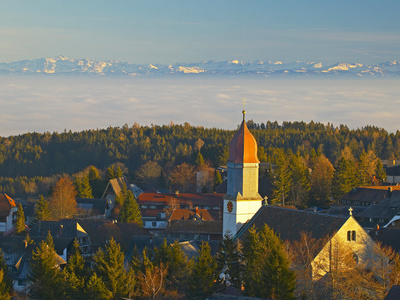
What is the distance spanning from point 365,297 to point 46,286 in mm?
20810

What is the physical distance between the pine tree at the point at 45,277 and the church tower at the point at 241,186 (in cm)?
1526

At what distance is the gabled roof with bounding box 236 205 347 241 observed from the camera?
56.4m

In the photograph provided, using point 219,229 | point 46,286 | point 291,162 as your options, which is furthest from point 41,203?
point 46,286

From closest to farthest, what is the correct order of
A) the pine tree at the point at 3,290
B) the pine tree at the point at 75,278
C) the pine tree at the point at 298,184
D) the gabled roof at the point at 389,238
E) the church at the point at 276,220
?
the pine tree at the point at 3,290
the church at the point at 276,220
the pine tree at the point at 75,278
the gabled roof at the point at 389,238
the pine tree at the point at 298,184

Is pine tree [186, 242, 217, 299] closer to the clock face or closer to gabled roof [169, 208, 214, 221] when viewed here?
the clock face

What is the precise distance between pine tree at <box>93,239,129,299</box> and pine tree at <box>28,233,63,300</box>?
293cm

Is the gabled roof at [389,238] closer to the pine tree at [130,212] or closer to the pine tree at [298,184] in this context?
the pine tree at [130,212]

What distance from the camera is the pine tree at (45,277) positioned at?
2223 inches

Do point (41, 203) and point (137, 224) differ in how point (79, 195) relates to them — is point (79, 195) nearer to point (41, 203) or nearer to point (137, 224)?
point (41, 203)

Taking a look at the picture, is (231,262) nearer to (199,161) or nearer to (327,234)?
(327,234)

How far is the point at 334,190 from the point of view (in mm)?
116125

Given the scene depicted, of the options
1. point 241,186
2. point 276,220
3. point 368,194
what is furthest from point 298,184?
point 276,220

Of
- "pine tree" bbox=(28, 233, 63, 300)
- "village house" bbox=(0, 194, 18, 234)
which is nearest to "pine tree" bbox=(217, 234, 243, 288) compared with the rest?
"pine tree" bbox=(28, 233, 63, 300)

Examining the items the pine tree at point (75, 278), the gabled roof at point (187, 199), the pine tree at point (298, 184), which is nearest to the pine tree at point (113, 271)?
the pine tree at point (75, 278)
